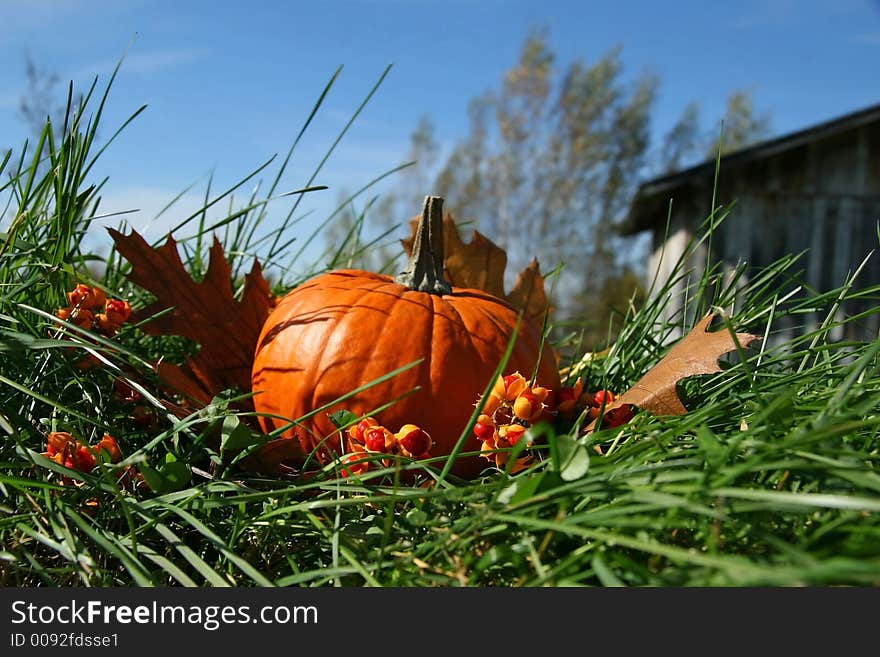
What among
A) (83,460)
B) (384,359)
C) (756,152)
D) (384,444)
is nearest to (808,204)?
(756,152)

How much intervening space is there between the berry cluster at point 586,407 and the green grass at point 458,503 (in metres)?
0.06

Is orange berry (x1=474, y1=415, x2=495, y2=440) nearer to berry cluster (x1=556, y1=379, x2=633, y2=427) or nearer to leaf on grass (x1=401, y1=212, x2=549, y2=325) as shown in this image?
berry cluster (x1=556, y1=379, x2=633, y2=427)

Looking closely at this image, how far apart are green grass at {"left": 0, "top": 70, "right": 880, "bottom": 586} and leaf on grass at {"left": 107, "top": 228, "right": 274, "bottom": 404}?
4.7 inches

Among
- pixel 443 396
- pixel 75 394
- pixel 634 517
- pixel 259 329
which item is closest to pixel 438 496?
pixel 634 517

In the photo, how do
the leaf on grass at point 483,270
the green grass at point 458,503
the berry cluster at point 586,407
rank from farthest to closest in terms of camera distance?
the leaf on grass at point 483,270
the berry cluster at point 586,407
the green grass at point 458,503

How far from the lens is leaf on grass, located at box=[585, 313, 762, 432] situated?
114 cm

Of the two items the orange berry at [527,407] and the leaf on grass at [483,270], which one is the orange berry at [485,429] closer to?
the orange berry at [527,407]

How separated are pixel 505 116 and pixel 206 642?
28696 mm

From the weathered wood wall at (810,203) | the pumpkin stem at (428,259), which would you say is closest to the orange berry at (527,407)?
the pumpkin stem at (428,259)

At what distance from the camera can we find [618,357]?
5.39 ft

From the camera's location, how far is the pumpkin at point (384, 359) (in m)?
1.37

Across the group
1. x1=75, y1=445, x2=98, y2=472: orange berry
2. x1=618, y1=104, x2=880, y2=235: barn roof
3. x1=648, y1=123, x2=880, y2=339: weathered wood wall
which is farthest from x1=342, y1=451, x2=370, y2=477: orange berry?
x1=648, y1=123, x2=880, y2=339: weathered wood wall

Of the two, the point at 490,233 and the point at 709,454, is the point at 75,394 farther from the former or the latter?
the point at 490,233

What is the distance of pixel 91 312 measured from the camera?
1.36m
